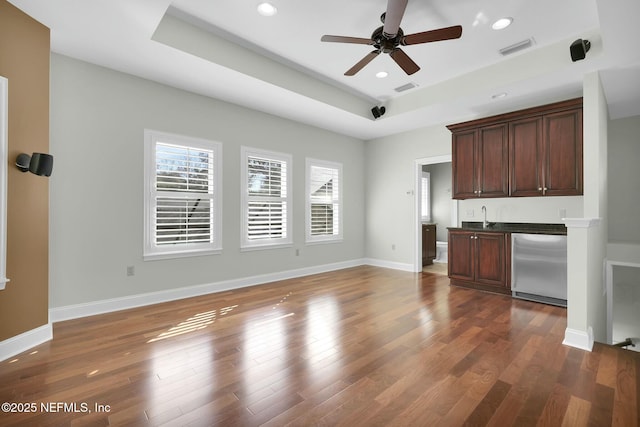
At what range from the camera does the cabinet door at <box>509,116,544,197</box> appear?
14.2 ft

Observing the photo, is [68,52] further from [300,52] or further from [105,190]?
[300,52]

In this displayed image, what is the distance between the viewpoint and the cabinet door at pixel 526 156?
14.2 feet

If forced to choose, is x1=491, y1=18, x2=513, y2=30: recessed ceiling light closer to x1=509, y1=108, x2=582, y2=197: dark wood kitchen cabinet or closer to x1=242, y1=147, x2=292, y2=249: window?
x1=509, y1=108, x2=582, y2=197: dark wood kitchen cabinet

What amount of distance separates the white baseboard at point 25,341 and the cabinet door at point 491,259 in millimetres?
5377

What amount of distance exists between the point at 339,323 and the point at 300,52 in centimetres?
331

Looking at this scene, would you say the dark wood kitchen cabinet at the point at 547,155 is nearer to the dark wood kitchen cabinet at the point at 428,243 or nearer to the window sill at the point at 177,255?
the dark wood kitchen cabinet at the point at 428,243

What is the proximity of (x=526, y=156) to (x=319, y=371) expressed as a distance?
14.0 feet

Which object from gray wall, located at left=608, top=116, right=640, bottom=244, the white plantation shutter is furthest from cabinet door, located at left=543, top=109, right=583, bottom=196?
the white plantation shutter

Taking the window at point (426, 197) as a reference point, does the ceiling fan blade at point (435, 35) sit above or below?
above

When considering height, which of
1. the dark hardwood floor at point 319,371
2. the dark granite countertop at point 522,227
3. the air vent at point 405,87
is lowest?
the dark hardwood floor at point 319,371

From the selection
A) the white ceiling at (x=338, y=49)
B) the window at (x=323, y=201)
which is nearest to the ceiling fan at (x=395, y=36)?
the white ceiling at (x=338, y=49)

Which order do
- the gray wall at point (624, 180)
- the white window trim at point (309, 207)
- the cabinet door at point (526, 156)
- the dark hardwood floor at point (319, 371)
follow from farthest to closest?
the white window trim at point (309, 207) → the gray wall at point (624, 180) → the cabinet door at point (526, 156) → the dark hardwood floor at point (319, 371)

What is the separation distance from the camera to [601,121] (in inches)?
142

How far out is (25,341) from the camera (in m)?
2.60
